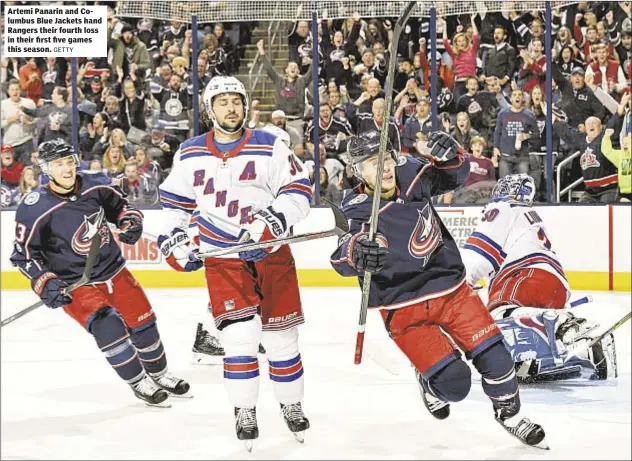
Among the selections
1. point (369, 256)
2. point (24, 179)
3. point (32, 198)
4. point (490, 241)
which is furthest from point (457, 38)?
point (369, 256)

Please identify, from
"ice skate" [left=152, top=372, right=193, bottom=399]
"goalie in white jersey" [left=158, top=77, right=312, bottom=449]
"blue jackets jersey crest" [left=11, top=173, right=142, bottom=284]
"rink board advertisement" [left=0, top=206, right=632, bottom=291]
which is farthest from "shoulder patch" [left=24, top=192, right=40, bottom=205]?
"rink board advertisement" [left=0, top=206, right=632, bottom=291]

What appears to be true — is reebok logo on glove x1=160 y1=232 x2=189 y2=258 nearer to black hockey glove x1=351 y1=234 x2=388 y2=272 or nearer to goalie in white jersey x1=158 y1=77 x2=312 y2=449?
goalie in white jersey x1=158 y1=77 x2=312 y2=449

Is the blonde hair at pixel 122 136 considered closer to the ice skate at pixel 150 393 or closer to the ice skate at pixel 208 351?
the ice skate at pixel 208 351

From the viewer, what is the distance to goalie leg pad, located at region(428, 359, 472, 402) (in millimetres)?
2832

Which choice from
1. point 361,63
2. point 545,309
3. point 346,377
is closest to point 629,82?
point 361,63

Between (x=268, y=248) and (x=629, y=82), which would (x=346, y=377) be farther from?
(x=629, y=82)

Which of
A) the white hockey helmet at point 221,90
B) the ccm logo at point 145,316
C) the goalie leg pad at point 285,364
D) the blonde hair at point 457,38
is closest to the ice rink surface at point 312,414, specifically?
the goalie leg pad at point 285,364

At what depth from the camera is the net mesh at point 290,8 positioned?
4633 millimetres

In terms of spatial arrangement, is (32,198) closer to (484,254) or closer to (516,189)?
(484,254)

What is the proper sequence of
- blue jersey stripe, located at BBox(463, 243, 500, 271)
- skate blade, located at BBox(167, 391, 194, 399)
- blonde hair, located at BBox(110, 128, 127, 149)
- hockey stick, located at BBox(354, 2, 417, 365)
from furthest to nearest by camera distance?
1. blonde hair, located at BBox(110, 128, 127, 149)
2. skate blade, located at BBox(167, 391, 194, 399)
3. blue jersey stripe, located at BBox(463, 243, 500, 271)
4. hockey stick, located at BBox(354, 2, 417, 365)

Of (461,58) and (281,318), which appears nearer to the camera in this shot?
(281,318)

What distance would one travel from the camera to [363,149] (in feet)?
9.02

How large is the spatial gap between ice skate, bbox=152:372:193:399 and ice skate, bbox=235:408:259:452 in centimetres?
64

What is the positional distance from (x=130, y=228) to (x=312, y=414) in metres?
0.82
